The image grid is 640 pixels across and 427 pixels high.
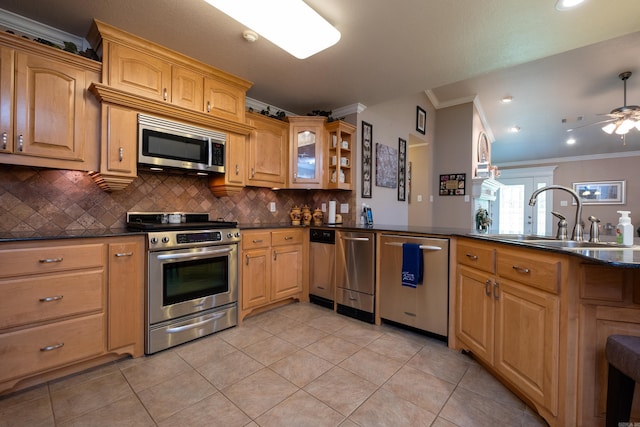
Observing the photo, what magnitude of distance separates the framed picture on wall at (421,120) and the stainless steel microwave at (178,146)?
3354 millimetres

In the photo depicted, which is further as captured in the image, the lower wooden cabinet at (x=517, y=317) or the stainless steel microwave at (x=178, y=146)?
the stainless steel microwave at (x=178, y=146)

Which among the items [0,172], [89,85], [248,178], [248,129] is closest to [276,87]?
[248,129]

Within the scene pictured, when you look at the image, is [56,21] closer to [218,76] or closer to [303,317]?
[218,76]

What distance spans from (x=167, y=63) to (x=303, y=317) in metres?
2.61

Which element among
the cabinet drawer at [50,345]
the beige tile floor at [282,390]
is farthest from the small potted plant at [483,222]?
the cabinet drawer at [50,345]

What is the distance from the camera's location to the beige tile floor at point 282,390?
138 centimetres

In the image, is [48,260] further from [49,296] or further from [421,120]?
[421,120]

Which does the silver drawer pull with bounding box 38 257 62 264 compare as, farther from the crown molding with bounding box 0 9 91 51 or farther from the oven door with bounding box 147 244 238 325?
the crown molding with bounding box 0 9 91 51

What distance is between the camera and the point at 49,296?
1.61 m

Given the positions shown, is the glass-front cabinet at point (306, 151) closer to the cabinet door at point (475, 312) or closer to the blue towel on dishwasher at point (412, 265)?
the blue towel on dishwasher at point (412, 265)

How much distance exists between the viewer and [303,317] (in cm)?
273

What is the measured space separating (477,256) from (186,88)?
107 inches

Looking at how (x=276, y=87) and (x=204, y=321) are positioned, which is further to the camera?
(x=276, y=87)

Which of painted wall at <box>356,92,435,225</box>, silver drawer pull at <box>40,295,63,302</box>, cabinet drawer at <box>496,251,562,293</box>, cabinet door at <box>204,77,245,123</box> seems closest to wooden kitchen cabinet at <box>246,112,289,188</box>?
cabinet door at <box>204,77,245,123</box>
